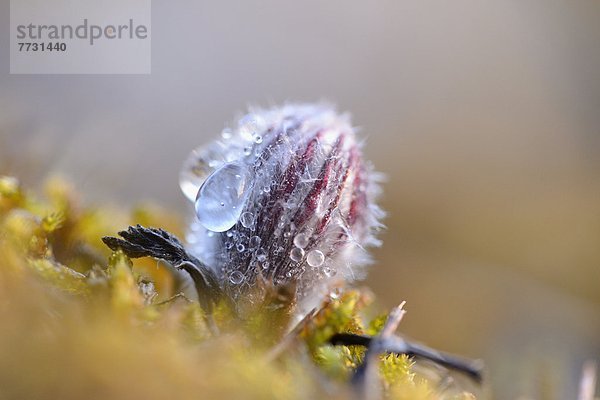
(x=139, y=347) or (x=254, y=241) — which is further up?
(x=254, y=241)

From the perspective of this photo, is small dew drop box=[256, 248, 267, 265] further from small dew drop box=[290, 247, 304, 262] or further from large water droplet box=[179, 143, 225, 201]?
large water droplet box=[179, 143, 225, 201]

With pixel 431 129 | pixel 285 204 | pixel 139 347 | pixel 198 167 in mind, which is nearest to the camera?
pixel 139 347

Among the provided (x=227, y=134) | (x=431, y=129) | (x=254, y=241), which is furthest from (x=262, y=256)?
(x=431, y=129)

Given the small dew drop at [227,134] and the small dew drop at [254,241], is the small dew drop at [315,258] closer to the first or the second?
the small dew drop at [254,241]

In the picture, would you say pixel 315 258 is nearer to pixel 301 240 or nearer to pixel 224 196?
pixel 301 240

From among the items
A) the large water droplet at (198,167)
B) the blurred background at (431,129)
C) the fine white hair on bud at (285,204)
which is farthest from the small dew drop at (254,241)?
the blurred background at (431,129)
